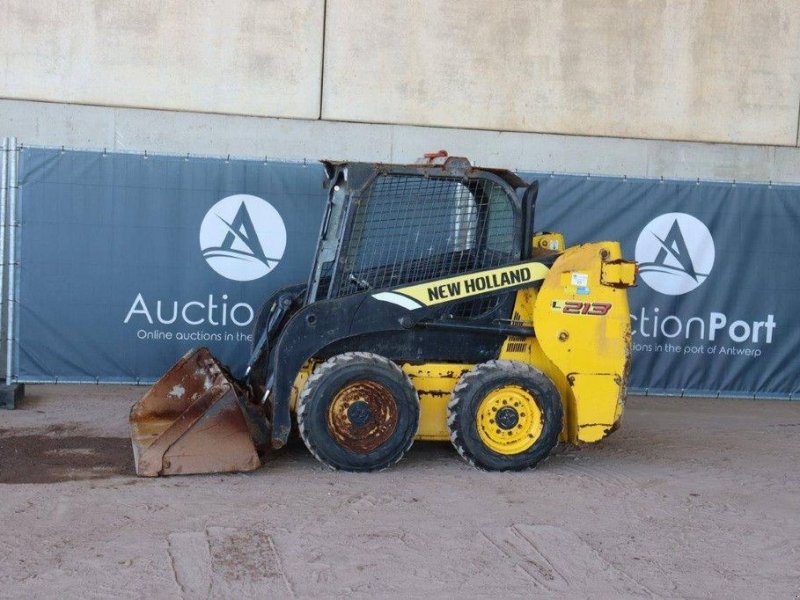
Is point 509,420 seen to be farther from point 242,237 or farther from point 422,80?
point 422,80

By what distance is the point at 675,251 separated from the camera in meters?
10.2

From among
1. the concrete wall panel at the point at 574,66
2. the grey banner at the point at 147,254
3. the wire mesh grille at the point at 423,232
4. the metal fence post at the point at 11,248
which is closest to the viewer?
the wire mesh grille at the point at 423,232

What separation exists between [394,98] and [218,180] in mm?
2506

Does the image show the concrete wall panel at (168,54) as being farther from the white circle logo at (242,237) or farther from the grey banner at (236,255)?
the white circle logo at (242,237)

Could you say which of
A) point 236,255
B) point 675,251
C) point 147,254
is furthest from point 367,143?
point 675,251

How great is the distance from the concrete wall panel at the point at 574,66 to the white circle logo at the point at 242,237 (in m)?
1.93

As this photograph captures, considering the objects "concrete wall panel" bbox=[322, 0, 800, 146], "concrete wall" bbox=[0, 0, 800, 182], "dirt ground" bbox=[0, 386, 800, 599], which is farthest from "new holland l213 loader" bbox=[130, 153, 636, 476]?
"concrete wall panel" bbox=[322, 0, 800, 146]

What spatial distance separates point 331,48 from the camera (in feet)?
36.7

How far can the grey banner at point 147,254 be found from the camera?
31.5ft

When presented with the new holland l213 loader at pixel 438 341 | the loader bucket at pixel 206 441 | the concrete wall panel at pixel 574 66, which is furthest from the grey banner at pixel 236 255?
the loader bucket at pixel 206 441

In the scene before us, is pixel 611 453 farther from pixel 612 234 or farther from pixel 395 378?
pixel 612 234

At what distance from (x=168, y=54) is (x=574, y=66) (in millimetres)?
4471

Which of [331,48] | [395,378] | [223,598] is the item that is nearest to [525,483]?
[395,378]

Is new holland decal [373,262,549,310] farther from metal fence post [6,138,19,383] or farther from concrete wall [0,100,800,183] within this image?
concrete wall [0,100,800,183]
